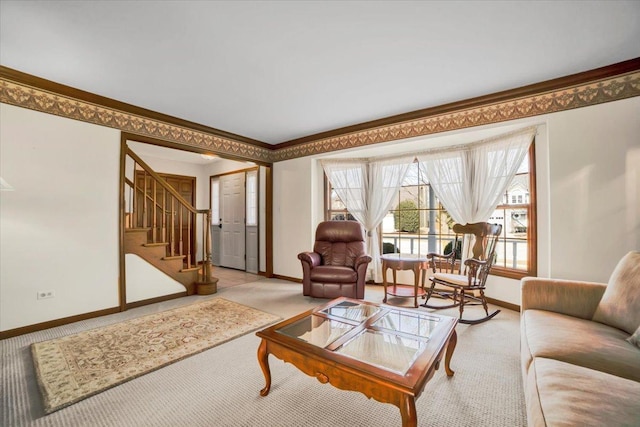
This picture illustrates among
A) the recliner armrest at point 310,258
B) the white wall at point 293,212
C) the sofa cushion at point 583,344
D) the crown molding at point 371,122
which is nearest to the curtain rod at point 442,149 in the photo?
the crown molding at point 371,122

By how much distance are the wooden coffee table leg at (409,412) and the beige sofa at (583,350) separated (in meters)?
0.45

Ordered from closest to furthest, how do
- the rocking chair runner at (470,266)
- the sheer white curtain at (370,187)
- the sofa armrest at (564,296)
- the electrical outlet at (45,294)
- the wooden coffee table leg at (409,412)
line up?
the wooden coffee table leg at (409,412) < the sofa armrest at (564,296) < the electrical outlet at (45,294) < the rocking chair runner at (470,266) < the sheer white curtain at (370,187)

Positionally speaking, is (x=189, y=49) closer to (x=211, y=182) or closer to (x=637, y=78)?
(x=637, y=78)

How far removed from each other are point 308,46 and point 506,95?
2.43m

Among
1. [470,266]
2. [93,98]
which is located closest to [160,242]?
[93,98]

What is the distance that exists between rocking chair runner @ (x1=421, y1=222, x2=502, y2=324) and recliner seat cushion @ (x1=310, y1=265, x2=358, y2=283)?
3.29 ft

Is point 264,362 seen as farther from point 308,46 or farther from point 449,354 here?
point 308,46

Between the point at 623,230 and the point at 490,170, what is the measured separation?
142 centimetres

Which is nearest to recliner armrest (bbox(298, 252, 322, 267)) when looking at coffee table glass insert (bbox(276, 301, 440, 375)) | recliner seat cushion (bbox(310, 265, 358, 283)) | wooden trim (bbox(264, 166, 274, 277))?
recliner seat cushion (bbox(310, 265, 358, 283))

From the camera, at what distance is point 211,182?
702 cm

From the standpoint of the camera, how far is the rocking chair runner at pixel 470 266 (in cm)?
306

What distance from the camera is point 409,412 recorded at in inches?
45.6

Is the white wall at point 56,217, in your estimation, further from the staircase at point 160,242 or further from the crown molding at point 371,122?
the staircase at point 160,242

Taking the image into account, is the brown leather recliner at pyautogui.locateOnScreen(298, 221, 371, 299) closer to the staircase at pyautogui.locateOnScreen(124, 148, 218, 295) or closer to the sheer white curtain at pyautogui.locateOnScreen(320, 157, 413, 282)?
the sheer white curtain at pyautogui.locateOnScreen(320, 157, 413, 282)
